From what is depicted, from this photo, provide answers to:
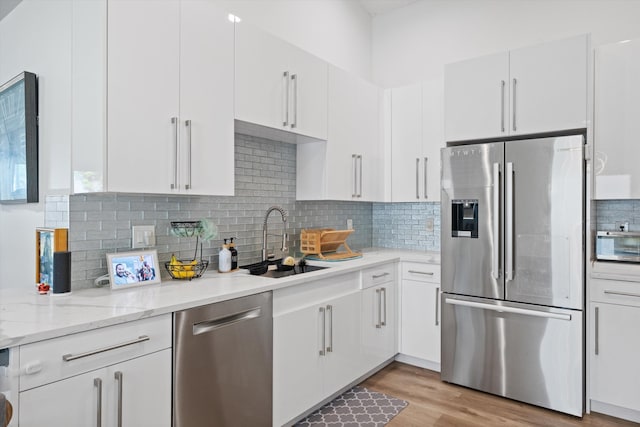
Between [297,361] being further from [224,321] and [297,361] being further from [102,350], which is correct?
[102,350]

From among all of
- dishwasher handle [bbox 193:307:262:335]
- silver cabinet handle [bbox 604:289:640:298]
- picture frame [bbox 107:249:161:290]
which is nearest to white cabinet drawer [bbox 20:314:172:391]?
dishwasher handle [bbox 193:307:262:335]

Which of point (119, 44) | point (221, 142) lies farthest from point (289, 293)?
point (119, 44)

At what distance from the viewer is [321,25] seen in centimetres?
358

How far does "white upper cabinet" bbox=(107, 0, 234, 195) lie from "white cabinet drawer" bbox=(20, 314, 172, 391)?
633 millimetres

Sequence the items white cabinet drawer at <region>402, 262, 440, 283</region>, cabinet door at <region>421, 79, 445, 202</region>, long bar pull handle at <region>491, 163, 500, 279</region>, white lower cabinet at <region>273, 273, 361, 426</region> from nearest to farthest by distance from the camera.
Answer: white lower cabinet at <region>273, 273, 361, 426</region>, long bar pull handle at <region>491, 163, 500, 279</region>, white cabinet drawer at <region>402, 262, 440, 283</region>, cabinet door at <region>421, 79, 445, 202</region>

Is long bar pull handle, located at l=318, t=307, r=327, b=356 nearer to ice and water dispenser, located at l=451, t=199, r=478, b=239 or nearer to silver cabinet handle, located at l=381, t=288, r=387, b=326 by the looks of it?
silver cabinet handle, located at l=381, t=288, r=387, b=326

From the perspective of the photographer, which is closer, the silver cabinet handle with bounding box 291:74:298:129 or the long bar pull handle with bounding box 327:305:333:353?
the long bar pull handle with bounding box 327:305:333:353

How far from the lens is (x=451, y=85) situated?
314 cm

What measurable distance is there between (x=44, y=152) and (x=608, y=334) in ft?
11.6

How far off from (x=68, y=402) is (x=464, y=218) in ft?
8.47

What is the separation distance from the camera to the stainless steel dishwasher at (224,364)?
1699 mm

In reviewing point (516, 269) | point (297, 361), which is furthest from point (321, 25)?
point (297, 361)

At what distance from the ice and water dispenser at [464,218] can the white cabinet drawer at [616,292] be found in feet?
2.62

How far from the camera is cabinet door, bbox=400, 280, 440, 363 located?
10.5 feet
